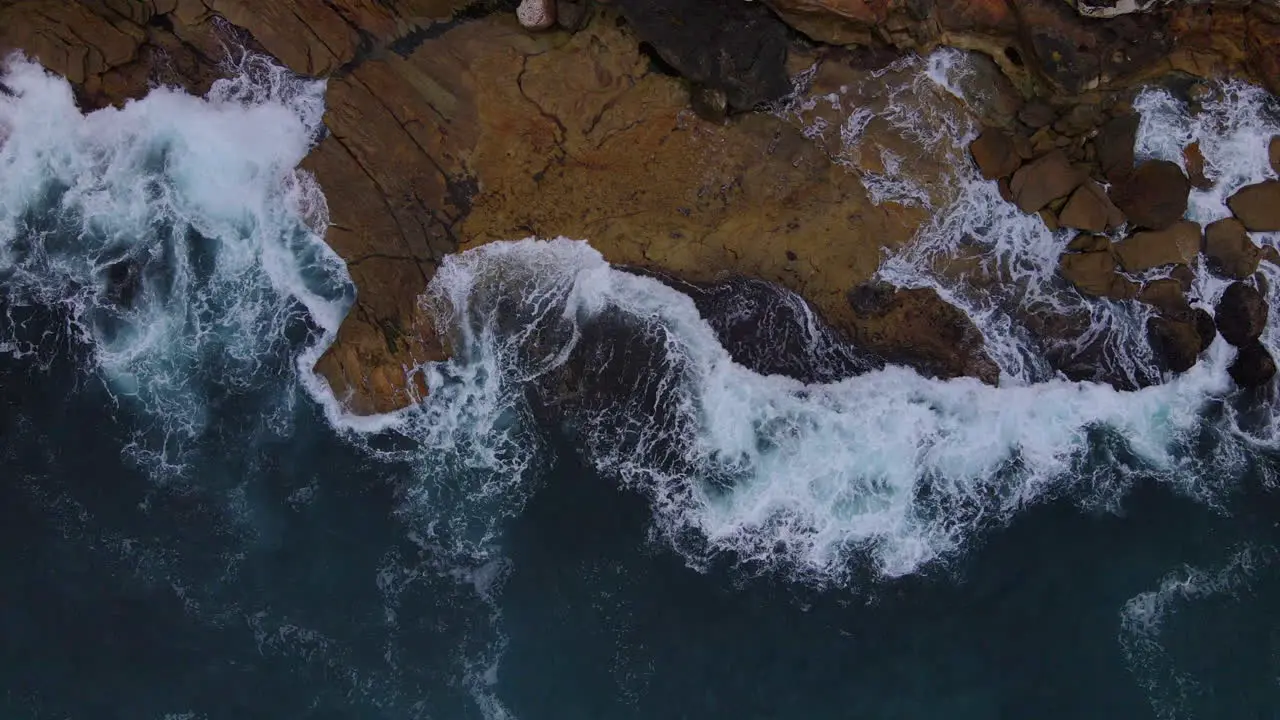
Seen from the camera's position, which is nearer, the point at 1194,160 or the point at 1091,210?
the point at 1091,210

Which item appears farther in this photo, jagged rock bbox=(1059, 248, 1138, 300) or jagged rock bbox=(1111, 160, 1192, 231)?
jagged rock bbox=(1059, 248, 1138, 300)

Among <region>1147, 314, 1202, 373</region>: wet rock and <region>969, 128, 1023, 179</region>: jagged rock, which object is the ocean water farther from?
<region>1147, 314, 1202, 373</region>: wet rock

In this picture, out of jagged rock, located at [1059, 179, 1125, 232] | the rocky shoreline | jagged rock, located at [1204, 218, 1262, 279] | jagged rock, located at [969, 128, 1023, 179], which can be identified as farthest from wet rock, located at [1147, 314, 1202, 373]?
jagged rock, located at [969, 128, 1023, 179]

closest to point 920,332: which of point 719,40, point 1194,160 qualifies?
point 1194,160

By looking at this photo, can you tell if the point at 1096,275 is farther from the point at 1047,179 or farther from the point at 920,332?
the point at 920,332

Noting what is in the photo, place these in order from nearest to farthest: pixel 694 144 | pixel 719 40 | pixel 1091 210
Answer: pixel 719 40, pixel 694 144, pixel 1091 210

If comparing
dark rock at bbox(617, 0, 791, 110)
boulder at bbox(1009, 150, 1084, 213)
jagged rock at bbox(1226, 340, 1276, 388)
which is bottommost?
jagged rock at bbox(1226, 340, 1276, 388)
